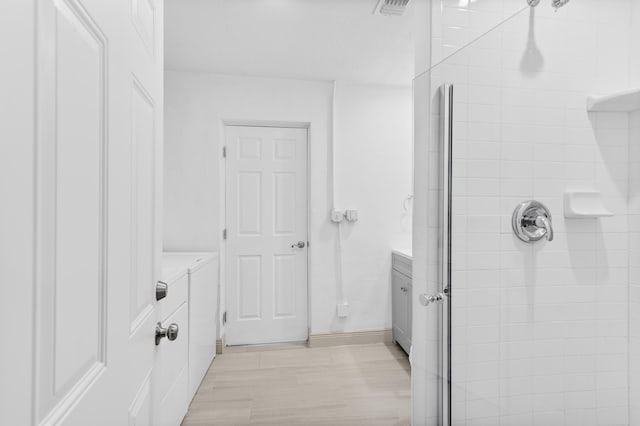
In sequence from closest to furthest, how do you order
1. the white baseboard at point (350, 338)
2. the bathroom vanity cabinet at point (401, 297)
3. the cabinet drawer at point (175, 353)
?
the cabinet drawer at point (175, 353) → the bathroom vanity cabinet at point (401, 297) → the white baseboard at point (350, 338)

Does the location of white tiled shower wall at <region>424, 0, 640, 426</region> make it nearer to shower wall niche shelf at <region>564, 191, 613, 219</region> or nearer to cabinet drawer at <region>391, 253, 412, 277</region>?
shower wall niche shelf at <region>564, 191, 613, 219</region>

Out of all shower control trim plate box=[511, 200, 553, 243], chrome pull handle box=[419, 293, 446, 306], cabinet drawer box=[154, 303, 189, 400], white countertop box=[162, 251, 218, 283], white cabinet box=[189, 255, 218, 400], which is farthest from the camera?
white cabinet box=[189, 255, 218, 400]

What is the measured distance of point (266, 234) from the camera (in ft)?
9.87

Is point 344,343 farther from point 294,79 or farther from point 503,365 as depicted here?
point 294,79

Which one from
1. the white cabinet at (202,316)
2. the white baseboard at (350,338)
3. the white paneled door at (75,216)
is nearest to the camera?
the white paneled door at (75,216)

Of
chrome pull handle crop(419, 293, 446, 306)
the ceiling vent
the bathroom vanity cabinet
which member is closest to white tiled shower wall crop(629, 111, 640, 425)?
chrome pull handle crop(419, 293, 446, 306)

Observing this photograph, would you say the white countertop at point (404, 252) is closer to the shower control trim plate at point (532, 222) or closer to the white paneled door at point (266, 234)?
the white paneled door at point (266, 234)

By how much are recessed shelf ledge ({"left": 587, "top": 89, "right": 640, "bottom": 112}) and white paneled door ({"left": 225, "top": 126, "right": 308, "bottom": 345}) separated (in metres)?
2.24

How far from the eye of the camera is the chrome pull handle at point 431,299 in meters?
1.32

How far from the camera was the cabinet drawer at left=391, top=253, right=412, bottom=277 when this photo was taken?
266 centimetres

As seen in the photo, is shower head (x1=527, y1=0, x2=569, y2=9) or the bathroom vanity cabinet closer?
shower head (x1=527, y1=0, x2=569, y2=9)

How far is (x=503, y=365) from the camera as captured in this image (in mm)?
1194

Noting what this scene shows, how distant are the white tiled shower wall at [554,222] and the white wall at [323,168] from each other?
1802mm

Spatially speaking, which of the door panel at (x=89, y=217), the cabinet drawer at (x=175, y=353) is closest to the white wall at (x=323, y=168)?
the cabinet drawer at (x=175, y=353)
